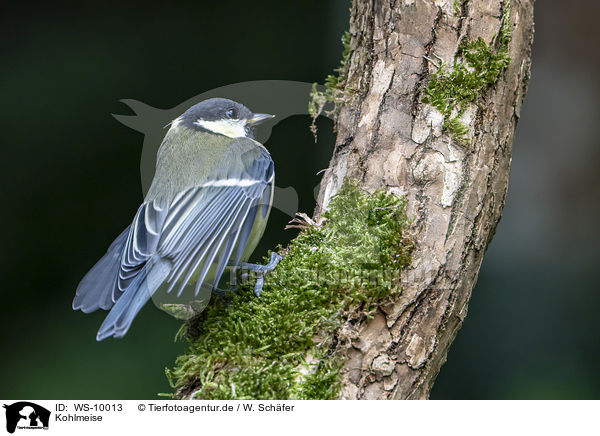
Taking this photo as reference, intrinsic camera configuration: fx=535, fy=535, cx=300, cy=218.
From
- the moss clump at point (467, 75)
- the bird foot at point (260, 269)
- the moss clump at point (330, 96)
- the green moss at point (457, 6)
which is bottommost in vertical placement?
the bird foot at point (260, 269)

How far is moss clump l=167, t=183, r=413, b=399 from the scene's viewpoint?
55.9 inches

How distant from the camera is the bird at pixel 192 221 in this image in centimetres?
167

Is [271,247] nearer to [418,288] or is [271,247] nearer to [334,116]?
[334,116]

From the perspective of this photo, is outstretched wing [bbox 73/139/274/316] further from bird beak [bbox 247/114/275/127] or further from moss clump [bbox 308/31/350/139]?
moss clump [bbox 308/31/350/139]

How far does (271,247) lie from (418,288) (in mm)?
1846

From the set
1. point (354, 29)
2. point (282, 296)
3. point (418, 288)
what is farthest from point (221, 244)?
point (354, 29)

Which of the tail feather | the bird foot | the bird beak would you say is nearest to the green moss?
the bird beak

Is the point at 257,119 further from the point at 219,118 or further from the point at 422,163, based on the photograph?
the point at 422,163

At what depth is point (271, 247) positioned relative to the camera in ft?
10.9

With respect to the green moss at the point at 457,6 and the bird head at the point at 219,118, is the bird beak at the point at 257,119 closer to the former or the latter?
the bird head at the point at 219,118
